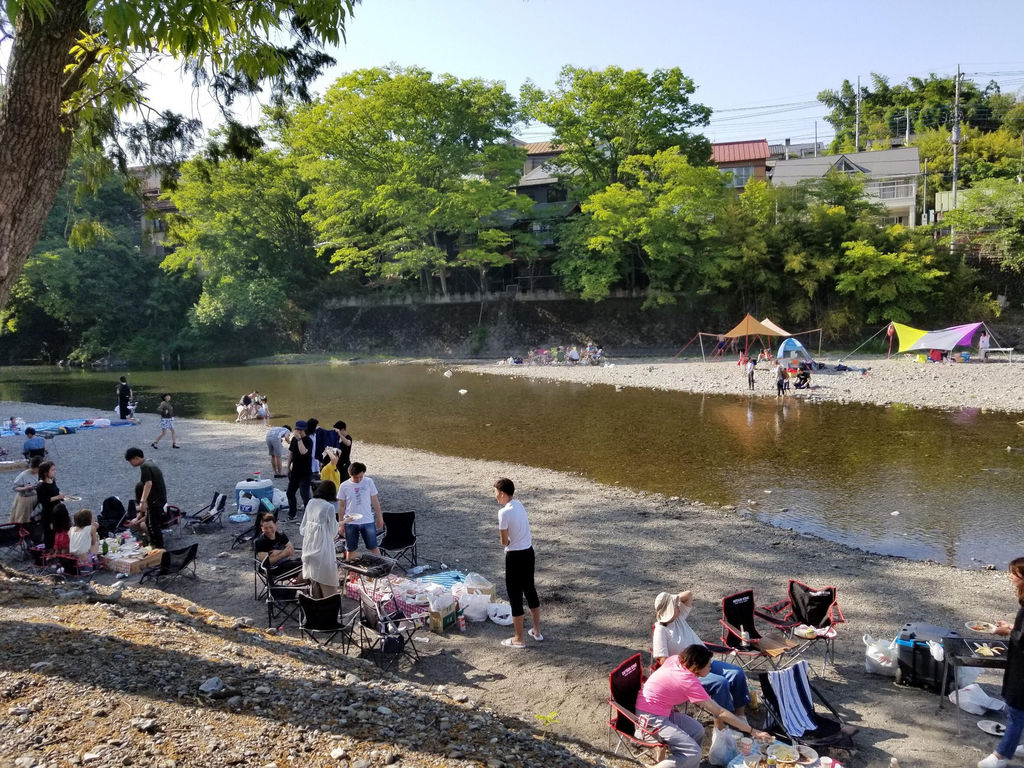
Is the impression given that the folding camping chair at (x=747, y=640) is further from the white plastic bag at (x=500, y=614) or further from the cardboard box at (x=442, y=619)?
the cardboard box at (x=442, y=619)

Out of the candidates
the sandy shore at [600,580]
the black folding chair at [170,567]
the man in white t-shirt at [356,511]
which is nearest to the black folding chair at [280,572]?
the sandy shore at [600,580]

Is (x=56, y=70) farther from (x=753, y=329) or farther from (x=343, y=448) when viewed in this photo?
(x=753, y=329)

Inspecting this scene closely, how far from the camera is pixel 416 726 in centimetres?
480

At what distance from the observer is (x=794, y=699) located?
5.55 metres

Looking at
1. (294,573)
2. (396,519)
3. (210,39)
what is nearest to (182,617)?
(294,573)

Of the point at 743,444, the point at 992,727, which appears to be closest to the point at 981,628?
the point at 992,727

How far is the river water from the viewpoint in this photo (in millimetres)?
12352

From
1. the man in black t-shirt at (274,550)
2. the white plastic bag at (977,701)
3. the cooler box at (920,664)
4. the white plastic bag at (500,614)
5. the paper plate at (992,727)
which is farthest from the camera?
the man in black t-shirt at (274,550)

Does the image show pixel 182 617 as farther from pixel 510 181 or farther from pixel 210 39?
pixel 510 181

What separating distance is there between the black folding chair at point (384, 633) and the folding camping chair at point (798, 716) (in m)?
3.42

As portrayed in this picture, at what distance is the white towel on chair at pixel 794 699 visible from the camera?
5410 millimetres

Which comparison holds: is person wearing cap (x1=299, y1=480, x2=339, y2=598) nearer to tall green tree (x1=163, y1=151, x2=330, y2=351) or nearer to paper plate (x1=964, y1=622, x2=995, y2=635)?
paper plate (x1=964, y1=622, x2=995, y2=635)

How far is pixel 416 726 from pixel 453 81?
4424 cm

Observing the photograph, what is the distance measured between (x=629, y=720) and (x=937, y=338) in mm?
32357
